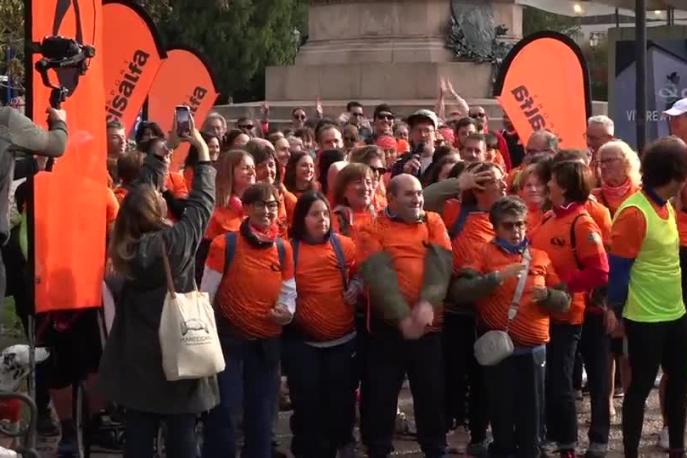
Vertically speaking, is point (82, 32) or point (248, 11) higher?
point (248, 11)

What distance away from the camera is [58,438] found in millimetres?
9727

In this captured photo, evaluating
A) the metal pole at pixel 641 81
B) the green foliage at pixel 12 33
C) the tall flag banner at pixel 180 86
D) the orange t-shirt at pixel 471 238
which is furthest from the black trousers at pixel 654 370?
the green foliage at pixel 12 33

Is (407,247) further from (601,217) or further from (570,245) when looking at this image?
(601,217)

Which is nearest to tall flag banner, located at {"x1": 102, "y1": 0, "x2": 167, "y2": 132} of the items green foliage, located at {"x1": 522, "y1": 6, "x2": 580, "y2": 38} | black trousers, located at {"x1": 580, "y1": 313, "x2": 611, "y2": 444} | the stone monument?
black trousers, located at {"x1": 580, "y1": 313, "x2": 611, "y2": 444}

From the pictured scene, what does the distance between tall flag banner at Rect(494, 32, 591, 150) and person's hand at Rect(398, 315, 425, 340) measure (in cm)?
431

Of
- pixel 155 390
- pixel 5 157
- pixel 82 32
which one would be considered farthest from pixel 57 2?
pixel 155 390

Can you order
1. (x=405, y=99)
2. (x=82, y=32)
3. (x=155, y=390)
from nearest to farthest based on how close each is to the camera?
(x=155, y=390)
(x=82, y=32)
(x=405, y=99)

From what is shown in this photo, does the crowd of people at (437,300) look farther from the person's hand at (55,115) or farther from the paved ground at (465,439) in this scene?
the person's hand at (55,115)

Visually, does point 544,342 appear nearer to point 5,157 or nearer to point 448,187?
point 448,187

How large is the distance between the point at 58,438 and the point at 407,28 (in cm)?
1496

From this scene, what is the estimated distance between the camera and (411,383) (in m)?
8.71

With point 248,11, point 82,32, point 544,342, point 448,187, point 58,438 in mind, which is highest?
point 248,11

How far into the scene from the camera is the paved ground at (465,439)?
9.38 meters

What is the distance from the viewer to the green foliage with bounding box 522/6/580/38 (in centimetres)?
6366
